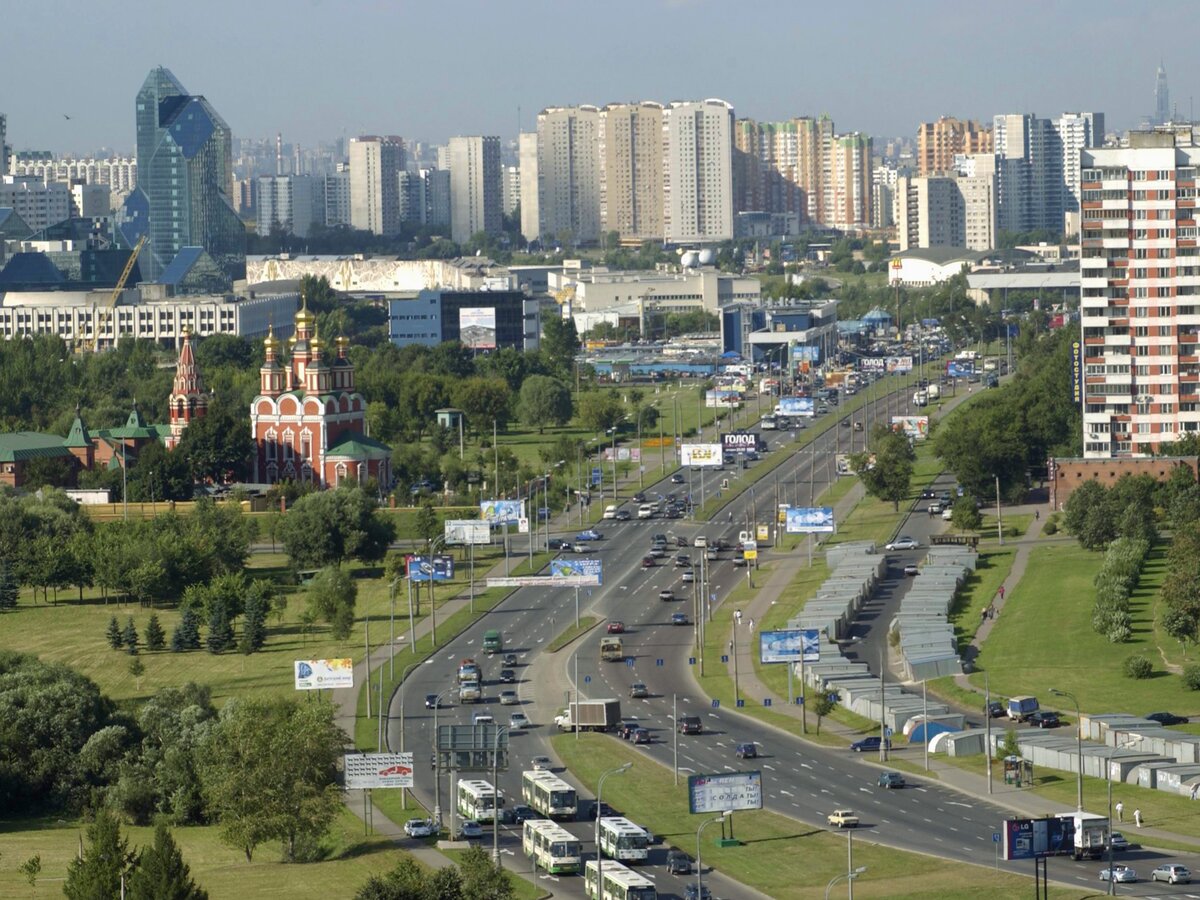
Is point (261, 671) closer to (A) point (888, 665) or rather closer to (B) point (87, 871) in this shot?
(A) point (888, 665)

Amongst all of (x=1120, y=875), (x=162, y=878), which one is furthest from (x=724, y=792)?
(x=162, y=878)

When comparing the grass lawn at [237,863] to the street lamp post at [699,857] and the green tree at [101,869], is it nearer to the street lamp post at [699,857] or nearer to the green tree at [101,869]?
the green tree at [101,869]

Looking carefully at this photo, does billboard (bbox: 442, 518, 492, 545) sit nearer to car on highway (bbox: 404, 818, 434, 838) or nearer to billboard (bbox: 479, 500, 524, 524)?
billboard (bbox: 479, 500, 524, 524)

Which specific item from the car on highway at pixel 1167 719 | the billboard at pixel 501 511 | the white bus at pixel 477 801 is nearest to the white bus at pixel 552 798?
the white bus at pixel 477 801

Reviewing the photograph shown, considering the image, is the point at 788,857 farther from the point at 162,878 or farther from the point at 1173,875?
the point at 162,878

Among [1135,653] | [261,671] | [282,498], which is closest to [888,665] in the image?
[1135,653]
